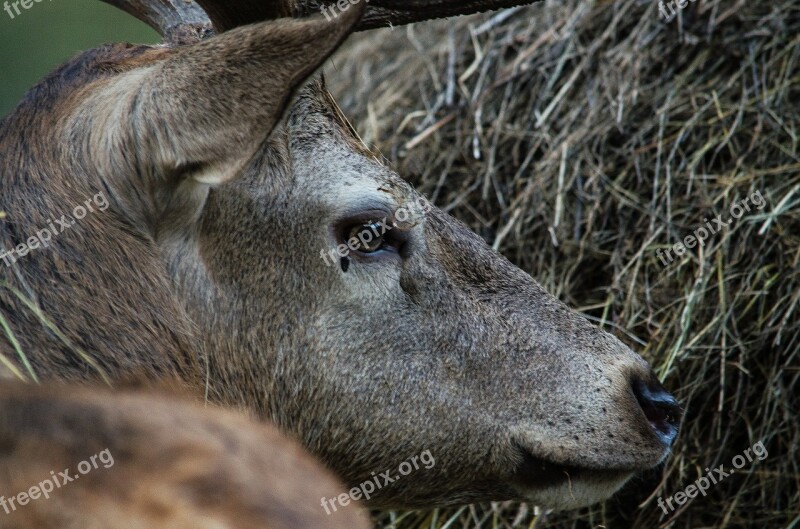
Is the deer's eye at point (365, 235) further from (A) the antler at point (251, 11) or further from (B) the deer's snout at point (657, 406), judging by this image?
(B) the deer's snout at point (657, 406)

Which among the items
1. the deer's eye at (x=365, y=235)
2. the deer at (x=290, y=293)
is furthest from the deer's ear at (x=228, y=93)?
the deer's eye at (x=365, y=235)

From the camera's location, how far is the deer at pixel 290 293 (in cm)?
270

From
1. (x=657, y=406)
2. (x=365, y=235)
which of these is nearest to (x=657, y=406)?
(x=657, y=406)

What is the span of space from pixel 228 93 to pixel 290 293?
62 cm

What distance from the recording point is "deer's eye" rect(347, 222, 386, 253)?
2.97 m

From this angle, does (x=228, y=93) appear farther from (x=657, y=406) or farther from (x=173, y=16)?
(x=657, y=406)

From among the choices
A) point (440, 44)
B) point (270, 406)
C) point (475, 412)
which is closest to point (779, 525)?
point (475, 412)

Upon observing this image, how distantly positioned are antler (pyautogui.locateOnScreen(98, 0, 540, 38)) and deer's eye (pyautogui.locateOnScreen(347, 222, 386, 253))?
1.94 feet

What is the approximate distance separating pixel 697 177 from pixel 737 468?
47.0 inches

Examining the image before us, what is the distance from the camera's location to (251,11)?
112 inches

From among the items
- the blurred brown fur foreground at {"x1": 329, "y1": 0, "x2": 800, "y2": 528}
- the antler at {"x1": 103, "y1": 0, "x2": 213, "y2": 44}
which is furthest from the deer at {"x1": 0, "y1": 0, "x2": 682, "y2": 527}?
the blurred brown fur foreground at {"x1": 329, "y1": 0, "x2": 800, "y2": 528}

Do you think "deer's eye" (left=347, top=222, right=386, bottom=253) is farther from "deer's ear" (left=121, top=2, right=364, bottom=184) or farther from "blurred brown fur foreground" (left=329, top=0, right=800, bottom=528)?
"blurred brown fur foreground" (left=329, top=0, right=800, bottom=528)

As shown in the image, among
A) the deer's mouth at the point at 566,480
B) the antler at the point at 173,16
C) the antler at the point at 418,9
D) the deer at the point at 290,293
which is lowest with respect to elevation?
the deer's mouth at the point at 566,480

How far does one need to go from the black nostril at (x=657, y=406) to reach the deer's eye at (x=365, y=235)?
870mm
